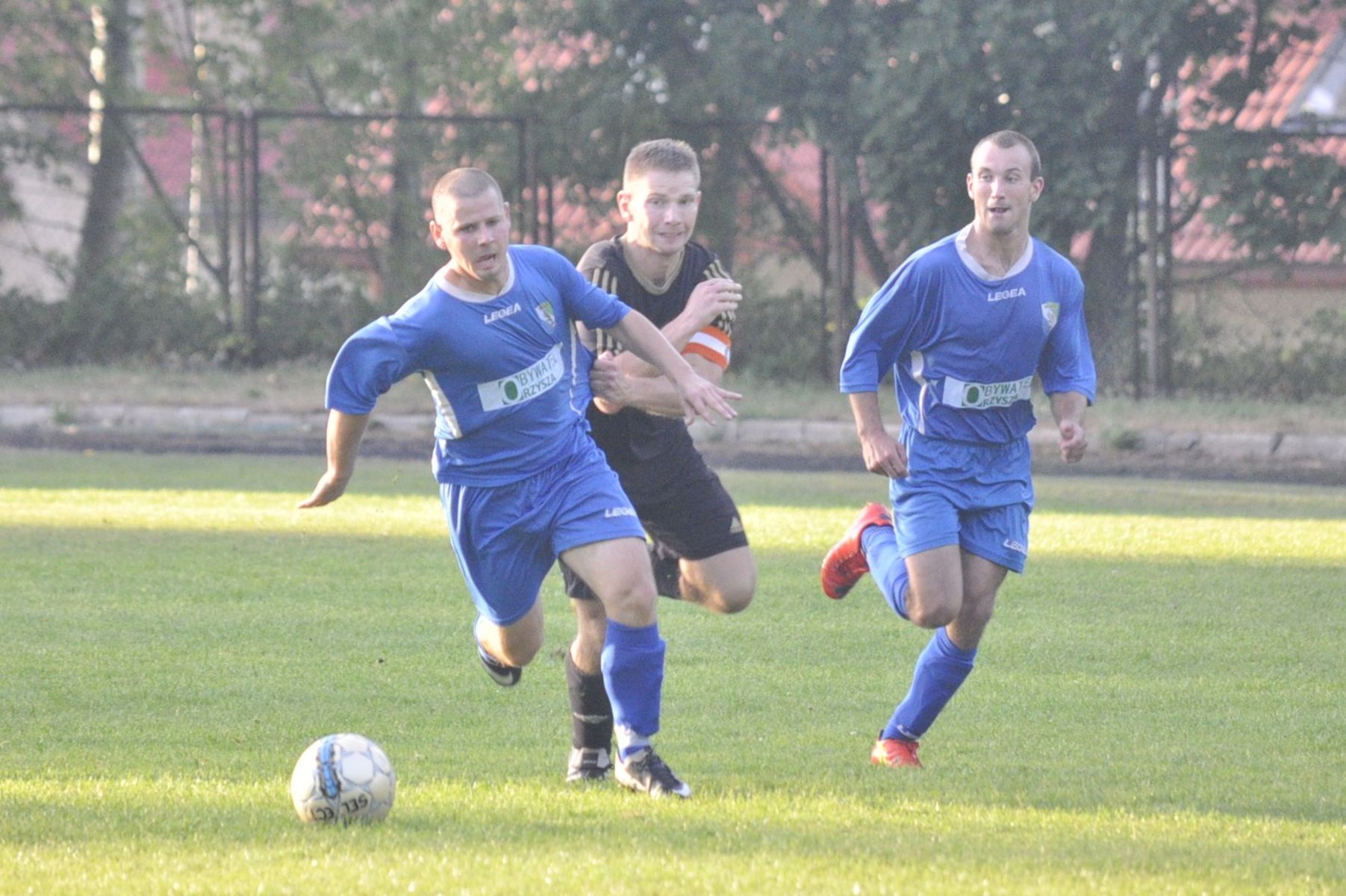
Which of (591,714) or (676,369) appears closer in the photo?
(676,369)

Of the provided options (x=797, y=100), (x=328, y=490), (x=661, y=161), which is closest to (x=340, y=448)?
(x=328, y=490)

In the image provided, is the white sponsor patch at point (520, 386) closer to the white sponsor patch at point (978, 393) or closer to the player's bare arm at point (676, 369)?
the player's bare arm at point (676, 369)

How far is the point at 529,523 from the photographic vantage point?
18.7ft

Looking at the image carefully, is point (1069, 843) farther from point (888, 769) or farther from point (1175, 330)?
point (1175, 330)

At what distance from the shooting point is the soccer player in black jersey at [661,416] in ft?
19.8

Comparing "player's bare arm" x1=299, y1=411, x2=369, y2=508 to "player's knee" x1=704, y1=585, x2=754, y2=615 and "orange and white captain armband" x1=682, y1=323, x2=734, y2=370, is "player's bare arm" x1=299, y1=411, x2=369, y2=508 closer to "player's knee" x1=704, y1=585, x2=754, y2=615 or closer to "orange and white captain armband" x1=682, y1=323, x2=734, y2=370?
"orange and white captain armband" x1=682, y1=323, x2=734, y2=370

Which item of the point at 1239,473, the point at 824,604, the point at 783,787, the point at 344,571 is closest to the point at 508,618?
the point at 783,787

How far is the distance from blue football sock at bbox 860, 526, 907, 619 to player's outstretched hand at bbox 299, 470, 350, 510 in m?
1.79

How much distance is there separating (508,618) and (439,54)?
18193mm

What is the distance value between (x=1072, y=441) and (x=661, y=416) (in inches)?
52.4

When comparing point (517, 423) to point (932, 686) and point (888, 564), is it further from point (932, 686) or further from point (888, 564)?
→ point (932, 686)

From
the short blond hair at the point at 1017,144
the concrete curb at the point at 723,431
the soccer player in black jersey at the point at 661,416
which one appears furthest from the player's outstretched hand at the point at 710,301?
the concrete curb at the point at 723,431

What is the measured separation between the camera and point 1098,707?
6820 millimetres

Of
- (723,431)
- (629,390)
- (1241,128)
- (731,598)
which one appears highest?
(1241,128)
